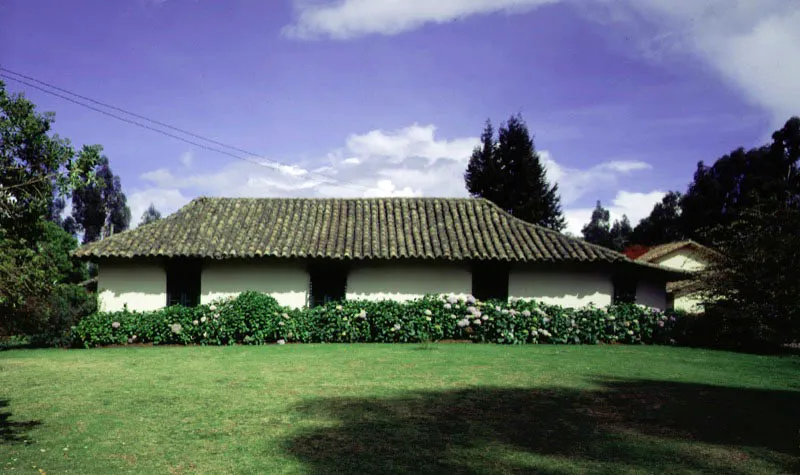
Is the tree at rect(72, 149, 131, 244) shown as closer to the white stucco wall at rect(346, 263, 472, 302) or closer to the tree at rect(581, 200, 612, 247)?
the white stucco wall at rect(346, 263, 472, 302)

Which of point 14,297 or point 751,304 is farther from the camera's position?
point 751,304

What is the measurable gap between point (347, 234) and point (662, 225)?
4909cm

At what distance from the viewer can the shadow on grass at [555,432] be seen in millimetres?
5453

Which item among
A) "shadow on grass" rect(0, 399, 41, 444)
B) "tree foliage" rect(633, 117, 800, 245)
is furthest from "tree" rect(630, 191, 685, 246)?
"shadow on grass" rect(0, 399, 41, 444)

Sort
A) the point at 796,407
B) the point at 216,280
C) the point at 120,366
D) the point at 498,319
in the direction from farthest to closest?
1. the point at 216,280
2. the point at 498,319
3. the point at 120,366
4. the point at 796,407

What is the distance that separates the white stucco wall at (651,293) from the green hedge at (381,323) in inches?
81.6

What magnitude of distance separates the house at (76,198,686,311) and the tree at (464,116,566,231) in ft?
72.7

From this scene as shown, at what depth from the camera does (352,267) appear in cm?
1911

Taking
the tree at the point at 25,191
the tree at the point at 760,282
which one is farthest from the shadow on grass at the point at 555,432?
the tree at the point at 760,282

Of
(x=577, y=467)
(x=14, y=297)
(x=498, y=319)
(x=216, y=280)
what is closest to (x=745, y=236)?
(x=498, y=319)

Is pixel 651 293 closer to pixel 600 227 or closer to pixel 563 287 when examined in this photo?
pixel 563 287

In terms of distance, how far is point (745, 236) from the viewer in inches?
651

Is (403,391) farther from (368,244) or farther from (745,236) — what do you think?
(745,236)

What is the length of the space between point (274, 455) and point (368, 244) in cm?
1376
